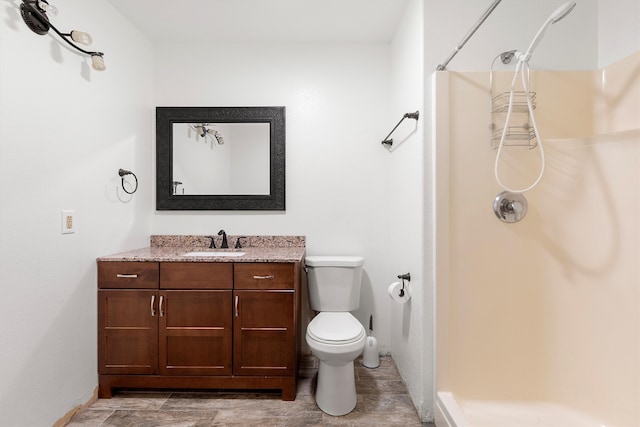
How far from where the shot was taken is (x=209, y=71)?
2412 millimetres

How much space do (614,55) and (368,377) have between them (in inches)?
88.8

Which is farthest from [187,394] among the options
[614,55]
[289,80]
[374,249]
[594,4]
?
[594,4]

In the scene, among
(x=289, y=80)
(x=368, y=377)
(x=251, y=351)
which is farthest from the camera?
(x=289, y=80)

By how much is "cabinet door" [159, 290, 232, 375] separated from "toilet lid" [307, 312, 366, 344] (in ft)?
1.70

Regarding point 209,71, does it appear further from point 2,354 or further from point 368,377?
point 368,377

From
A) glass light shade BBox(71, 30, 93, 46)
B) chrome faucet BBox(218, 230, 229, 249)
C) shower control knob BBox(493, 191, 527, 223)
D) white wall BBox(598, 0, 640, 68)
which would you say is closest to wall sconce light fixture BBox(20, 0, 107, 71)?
glass light shade BBox(71, 30, 93, 46)

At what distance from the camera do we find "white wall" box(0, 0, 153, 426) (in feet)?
4.44

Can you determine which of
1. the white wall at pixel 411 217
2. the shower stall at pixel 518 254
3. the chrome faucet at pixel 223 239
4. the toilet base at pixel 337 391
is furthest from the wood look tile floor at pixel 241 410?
the chrome faucet at pixel 223 239

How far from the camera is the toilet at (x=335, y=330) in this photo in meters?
1.67

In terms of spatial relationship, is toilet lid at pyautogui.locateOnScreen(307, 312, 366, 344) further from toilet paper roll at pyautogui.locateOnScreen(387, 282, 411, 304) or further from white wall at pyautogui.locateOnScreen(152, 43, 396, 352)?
white wall at pyautogui.locateOnScreen(152, 43, 396, 352)

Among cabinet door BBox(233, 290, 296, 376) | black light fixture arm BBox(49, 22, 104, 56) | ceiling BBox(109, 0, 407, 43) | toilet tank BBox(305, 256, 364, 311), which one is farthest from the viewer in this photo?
toilet tank BBox(305, 256, 364, 311)

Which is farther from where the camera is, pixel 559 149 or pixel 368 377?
pixel 368 377

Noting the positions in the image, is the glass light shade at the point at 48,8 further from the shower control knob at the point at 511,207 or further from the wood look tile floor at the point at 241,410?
the shower control knob at the point at 511,207

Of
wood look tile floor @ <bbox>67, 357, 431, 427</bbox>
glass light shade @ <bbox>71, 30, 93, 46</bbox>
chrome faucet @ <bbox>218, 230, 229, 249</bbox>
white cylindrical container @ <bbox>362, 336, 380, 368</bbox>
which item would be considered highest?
glass light shade @ <bbox>71, 30, 93, 46</bbox>
